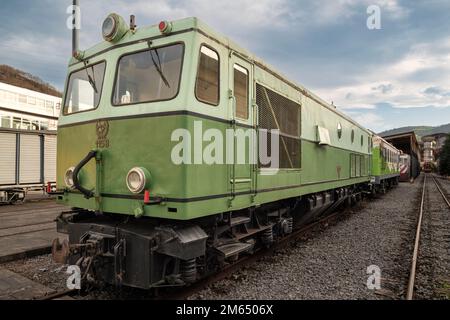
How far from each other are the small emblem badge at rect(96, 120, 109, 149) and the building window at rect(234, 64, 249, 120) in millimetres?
1768

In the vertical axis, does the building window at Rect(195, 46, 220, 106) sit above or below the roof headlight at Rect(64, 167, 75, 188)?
above

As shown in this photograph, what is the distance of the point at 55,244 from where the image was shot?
4320mm

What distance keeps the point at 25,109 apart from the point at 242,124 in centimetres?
3197

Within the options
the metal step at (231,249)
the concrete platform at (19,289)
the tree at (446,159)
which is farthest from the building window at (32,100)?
the tree at (446,159)

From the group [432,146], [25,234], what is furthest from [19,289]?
[432,146]

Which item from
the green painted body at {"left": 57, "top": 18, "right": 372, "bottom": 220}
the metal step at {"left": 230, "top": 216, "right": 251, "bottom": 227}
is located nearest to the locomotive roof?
the green painted body at {"left": 57, "top": 18, "right": 372, "bottom": 220}

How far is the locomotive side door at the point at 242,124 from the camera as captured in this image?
4.59m

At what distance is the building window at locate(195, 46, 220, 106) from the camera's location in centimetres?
405

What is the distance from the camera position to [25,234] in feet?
25.6

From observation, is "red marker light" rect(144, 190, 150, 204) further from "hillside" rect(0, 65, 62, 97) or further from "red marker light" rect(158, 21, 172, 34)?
"hillside" rect(0, 65, 62, 97)

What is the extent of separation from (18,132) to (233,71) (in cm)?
1349

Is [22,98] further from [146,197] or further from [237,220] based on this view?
[146,197]

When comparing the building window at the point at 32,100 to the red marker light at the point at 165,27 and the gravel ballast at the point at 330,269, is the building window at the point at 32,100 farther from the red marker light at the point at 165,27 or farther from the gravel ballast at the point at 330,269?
the red marker light at the point at 165,27
